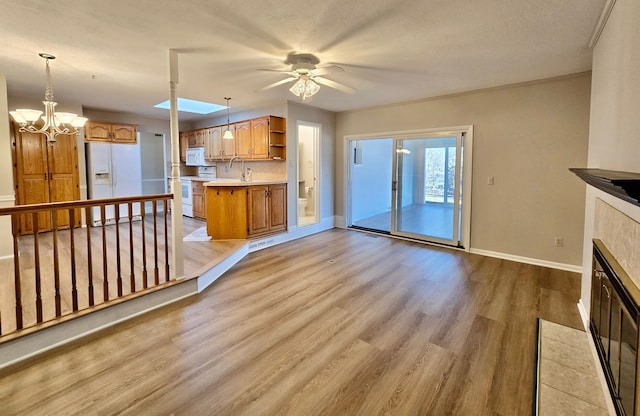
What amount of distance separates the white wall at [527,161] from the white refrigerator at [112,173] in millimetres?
6127

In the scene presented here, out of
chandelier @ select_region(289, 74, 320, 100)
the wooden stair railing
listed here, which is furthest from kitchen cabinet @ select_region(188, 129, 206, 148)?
chandelier @ select_region(289, 74, 320, 100)

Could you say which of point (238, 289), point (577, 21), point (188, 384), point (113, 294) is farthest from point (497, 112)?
point (113, 294)

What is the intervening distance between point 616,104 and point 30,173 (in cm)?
787

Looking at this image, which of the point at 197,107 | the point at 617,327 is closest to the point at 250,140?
the point at 197,107

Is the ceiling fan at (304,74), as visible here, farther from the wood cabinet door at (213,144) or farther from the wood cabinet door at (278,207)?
the wood cabinet door at (213,144)

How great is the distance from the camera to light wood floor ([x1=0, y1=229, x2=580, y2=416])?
1.83m

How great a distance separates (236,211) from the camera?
16.5 ft

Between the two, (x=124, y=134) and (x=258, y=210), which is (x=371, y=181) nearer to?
(x=258, y=210)

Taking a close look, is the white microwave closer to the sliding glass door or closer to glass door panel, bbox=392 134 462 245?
the sliding glass door

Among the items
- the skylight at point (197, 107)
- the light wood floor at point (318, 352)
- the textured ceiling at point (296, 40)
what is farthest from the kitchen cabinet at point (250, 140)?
the light wood floor at point (318, 352)

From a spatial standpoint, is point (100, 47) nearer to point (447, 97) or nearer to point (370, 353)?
point (370, 353)

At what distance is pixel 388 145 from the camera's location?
7.92 m

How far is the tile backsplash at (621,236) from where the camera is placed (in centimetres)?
148

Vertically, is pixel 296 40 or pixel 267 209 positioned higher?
pixel 296 40
